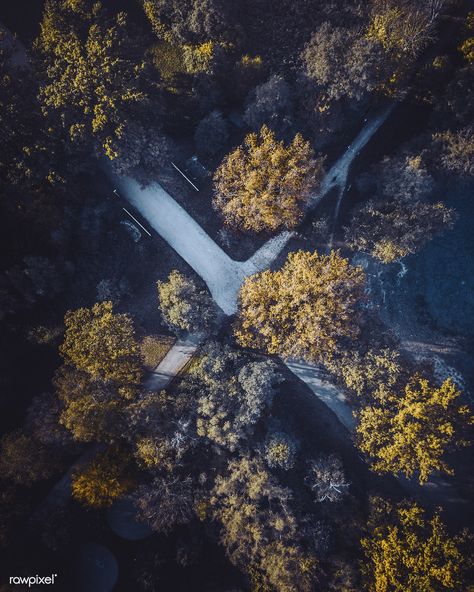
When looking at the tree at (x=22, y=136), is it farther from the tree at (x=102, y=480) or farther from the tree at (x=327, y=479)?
the tree at (x=327, y=479)

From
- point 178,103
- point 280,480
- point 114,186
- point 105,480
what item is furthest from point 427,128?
point 105,480

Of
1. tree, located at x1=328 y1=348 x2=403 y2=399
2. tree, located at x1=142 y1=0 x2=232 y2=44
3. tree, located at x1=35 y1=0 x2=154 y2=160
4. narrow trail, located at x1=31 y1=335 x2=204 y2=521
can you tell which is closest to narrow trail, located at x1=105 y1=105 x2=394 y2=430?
tree, located at x1=328 y1=348 x2=403 y2=399

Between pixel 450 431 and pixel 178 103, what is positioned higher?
pixel 178 103

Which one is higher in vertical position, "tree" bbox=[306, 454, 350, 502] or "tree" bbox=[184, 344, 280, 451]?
"tree" bbox=[184, 344, 280, 451]

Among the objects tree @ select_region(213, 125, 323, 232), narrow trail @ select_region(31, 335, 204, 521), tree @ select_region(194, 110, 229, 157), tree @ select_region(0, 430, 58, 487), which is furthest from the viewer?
narrow trail @ select_region(31, 335, 204, 521)

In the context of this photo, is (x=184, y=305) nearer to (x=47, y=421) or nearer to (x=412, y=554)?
(x=47, y=421)

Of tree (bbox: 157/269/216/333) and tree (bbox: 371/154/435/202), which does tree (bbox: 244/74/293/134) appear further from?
tree (bbox: 157/269/216/333)

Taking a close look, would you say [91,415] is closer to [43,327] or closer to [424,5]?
[43,327]
